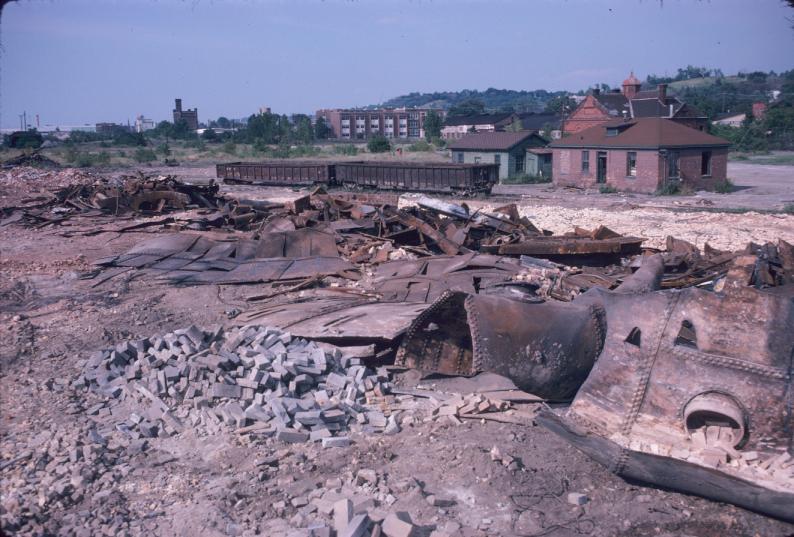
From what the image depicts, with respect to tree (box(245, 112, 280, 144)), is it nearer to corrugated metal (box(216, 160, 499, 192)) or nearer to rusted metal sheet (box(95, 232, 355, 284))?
corrugated metal (box(216, 160, 499, 192))

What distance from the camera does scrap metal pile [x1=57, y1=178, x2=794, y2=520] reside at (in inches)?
187

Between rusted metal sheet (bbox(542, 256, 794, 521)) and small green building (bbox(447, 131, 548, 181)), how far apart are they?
3636cm

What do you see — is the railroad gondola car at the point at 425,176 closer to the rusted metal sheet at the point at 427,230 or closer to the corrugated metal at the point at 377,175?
the corrugated metal at the point at 377,175

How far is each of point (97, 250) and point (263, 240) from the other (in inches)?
185

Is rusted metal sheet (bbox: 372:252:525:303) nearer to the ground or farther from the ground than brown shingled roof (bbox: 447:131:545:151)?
nearer to the ground

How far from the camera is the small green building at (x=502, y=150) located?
4144 cm

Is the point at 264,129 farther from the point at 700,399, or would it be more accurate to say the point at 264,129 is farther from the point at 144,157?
the point at 700,399

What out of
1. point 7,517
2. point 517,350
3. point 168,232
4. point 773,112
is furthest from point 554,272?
point 773,112

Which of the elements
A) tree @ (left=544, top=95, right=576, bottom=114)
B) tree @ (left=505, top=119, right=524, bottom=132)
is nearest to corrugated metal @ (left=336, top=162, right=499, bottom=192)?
tree @ (left=505, top=119, right=524, bottom=132)

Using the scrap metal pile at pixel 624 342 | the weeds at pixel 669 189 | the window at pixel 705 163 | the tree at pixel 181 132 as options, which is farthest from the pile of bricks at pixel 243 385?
the tree at pixel 181 132

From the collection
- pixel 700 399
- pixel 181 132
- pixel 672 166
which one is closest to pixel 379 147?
pixel 672 166

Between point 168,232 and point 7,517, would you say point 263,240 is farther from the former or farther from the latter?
point 7,517

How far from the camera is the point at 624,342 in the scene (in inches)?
215

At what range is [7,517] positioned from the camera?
4656 mm
